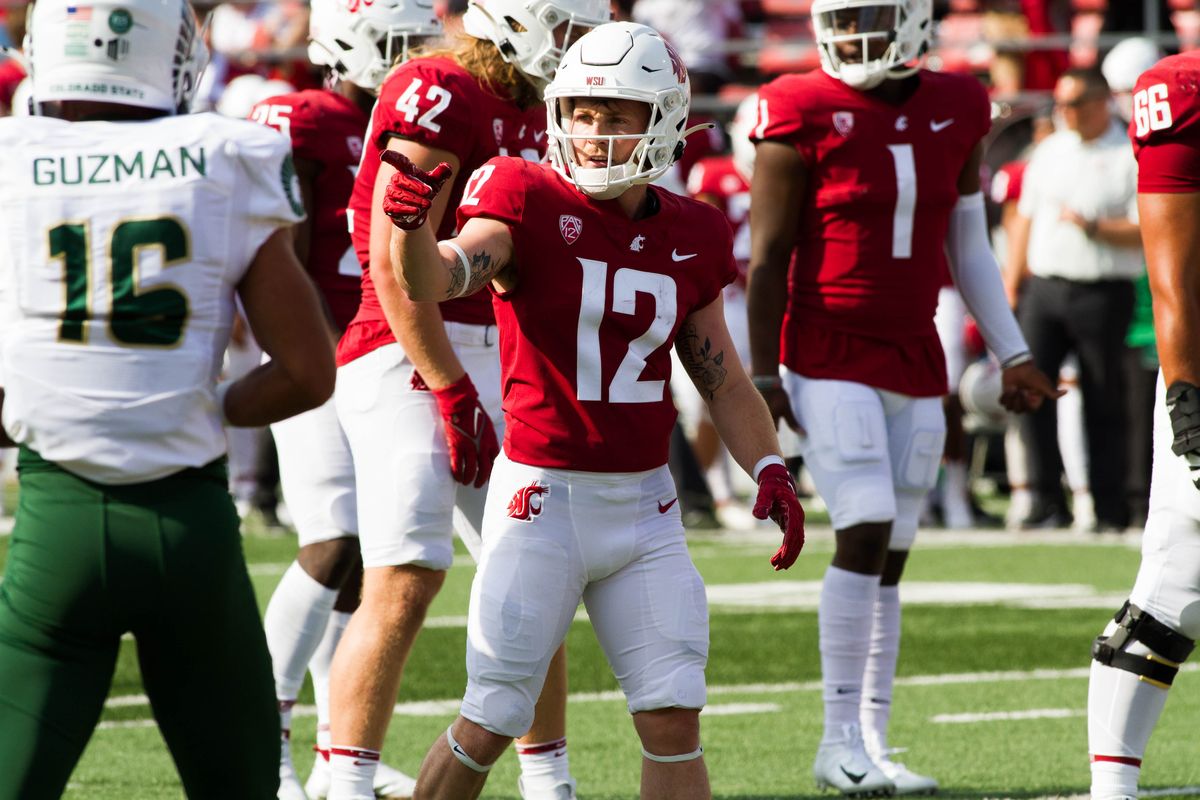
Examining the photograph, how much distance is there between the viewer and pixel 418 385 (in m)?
4.31

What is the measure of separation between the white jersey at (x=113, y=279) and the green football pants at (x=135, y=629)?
0.20 feet

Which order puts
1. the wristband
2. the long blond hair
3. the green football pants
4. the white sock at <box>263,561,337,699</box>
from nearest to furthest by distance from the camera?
the green football pants < the wristband < the long blond hair < the white sock at <box>263,561,337,699</box>

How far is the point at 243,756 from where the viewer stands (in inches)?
117

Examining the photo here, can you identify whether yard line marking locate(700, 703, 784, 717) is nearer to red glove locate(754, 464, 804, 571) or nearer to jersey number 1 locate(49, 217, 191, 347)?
red glove locate(754, 464, 804, 571)

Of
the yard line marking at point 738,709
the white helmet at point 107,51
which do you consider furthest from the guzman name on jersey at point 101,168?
the yard line marking at point 738,709

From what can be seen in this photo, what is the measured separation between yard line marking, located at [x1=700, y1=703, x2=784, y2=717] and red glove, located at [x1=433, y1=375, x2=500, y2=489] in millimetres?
1933

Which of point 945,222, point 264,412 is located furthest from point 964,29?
point 264,412

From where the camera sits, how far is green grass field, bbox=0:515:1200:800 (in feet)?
16.5

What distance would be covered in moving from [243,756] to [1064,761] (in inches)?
111

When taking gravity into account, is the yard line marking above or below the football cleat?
below

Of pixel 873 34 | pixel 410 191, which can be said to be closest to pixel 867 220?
pixel 873 34

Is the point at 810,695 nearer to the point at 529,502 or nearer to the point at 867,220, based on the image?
the point at 867,220

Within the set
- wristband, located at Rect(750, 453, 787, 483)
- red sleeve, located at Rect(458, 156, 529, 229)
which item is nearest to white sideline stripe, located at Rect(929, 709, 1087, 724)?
wristband, located at Rect(750, 453, 787, 483)

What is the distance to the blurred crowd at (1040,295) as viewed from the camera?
10164 millimetres
